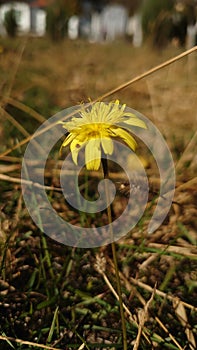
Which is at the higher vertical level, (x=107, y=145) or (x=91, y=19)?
(x=91, y=19)

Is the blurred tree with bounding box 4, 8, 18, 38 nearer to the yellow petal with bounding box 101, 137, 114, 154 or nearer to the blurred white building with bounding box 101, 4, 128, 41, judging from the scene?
the yellow petal with bounding box 101, 137, 114, 154

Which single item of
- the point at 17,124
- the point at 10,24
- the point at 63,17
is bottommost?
the point at 17,124

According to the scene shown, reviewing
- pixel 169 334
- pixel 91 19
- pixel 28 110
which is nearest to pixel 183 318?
pixel 169 334

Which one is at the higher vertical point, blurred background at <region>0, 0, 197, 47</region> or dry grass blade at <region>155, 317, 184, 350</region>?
blurred background at <region>0, 0, 197, 47</region>

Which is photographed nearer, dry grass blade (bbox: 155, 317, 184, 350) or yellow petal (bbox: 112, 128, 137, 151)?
yellow petal (bbox: 112, 128, 137, 151)

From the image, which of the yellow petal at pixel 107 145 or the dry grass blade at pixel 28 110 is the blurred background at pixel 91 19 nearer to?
the dry grass blade at pixel 28 110

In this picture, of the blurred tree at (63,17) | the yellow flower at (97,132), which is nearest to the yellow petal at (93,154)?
the yellow flower at (97,132)

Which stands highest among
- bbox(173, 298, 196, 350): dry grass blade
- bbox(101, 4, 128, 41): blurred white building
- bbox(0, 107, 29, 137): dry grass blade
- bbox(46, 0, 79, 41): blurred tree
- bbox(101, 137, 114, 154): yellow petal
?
bbox(101, 4, 128, 41): blurred white building

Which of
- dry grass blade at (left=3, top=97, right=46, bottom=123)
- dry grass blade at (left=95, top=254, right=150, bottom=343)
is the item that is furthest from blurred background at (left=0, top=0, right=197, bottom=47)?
dry grass blade at (left=95, top=254, right=150, bottom=343)

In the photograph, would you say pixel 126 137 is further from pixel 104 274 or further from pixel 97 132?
pixel 104 274
